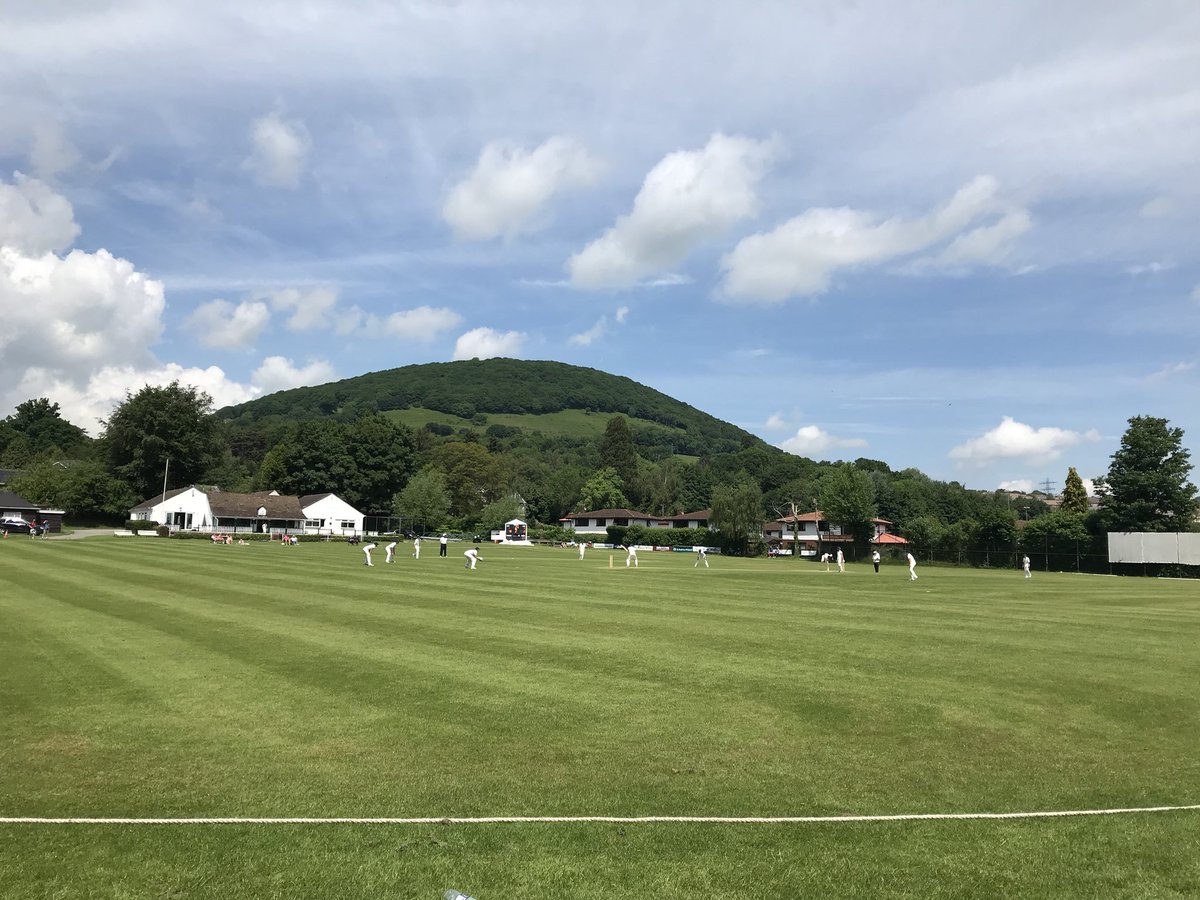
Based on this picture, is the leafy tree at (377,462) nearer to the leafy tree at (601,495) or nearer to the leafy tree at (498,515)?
the leafy tree at (498,515)

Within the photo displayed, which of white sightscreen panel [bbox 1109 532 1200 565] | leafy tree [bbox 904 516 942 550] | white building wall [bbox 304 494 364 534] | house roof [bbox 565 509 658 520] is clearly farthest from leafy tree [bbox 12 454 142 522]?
white sightscreen panel [bbox 1109 532 1200 565]

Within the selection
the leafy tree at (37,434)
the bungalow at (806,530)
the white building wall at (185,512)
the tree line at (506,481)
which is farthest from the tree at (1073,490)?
the leafy tree at (37,434)

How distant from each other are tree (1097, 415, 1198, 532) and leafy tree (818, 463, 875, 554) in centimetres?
2062

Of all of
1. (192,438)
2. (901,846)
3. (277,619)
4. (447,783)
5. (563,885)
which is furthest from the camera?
(192,438)

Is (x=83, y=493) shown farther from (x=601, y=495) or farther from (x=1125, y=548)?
(x=1125, y=548)

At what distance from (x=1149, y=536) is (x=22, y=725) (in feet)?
219

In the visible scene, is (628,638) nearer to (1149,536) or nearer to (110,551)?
(110,551)

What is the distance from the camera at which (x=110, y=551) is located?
46.6m

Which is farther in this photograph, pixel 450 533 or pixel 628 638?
pixel 450 533

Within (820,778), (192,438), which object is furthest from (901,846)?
(192,438)

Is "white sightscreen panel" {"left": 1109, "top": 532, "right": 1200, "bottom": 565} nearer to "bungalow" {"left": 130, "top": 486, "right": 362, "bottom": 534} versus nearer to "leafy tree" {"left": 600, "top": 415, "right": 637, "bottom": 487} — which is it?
"bungalow" {"left": 130, "top": 486, "right": 362, "bottom": 534}

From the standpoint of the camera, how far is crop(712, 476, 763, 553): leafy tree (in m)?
94.6

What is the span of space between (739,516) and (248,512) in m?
60.1

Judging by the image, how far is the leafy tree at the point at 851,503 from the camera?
8269cm
